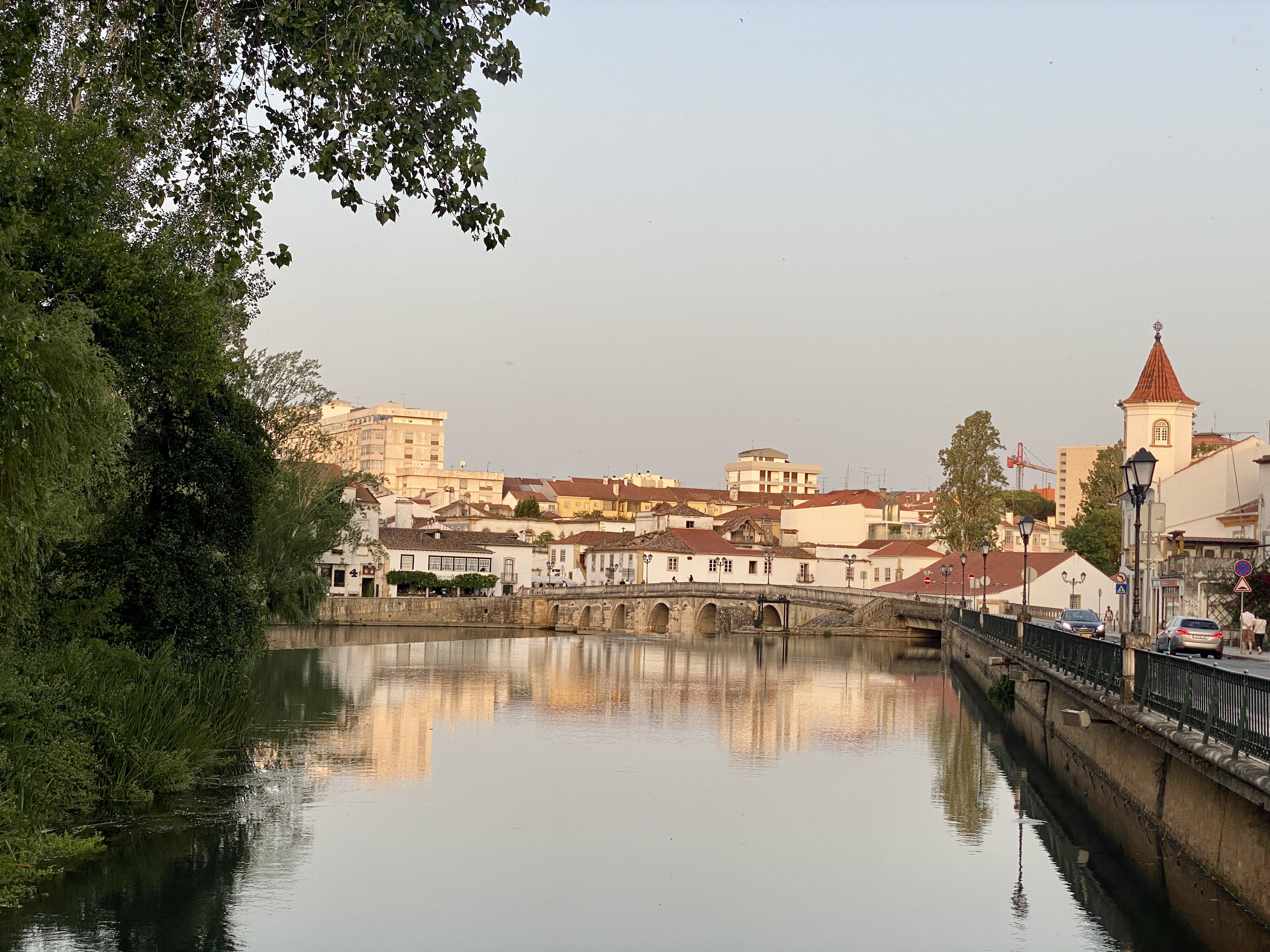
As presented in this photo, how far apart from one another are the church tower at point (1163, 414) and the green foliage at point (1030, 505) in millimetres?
58901

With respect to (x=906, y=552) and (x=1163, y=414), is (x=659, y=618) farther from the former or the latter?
(x=1163, y=414)

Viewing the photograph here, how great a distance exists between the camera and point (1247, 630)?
133ft

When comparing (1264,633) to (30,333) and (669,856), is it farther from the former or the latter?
(30,333)

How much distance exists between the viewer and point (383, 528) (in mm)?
100688

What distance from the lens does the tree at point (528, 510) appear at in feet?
476

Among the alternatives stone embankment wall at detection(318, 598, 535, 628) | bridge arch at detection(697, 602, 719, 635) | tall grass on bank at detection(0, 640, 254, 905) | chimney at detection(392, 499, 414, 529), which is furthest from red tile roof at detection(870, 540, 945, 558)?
tall grass on bank at detection(0, 640, 254, 905)

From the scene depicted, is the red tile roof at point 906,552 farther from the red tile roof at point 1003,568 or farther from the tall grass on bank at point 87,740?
the tall grass on bank at point 87,740

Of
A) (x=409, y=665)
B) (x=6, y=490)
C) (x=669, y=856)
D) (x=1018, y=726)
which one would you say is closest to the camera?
(x=6, y=490)

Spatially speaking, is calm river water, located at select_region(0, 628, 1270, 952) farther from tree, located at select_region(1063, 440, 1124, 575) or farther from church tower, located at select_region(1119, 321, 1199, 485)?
tree, located at select_region(1063, 440, 1124, 575)

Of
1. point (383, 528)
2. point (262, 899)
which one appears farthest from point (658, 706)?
point (383, 528)

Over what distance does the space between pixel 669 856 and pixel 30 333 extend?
1179cm

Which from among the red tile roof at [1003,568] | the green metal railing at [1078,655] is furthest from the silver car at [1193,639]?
the red tile roof at [1003,568]

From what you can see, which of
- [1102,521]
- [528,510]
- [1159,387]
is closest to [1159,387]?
[1159,387]

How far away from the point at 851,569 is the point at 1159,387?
35.9 metres
